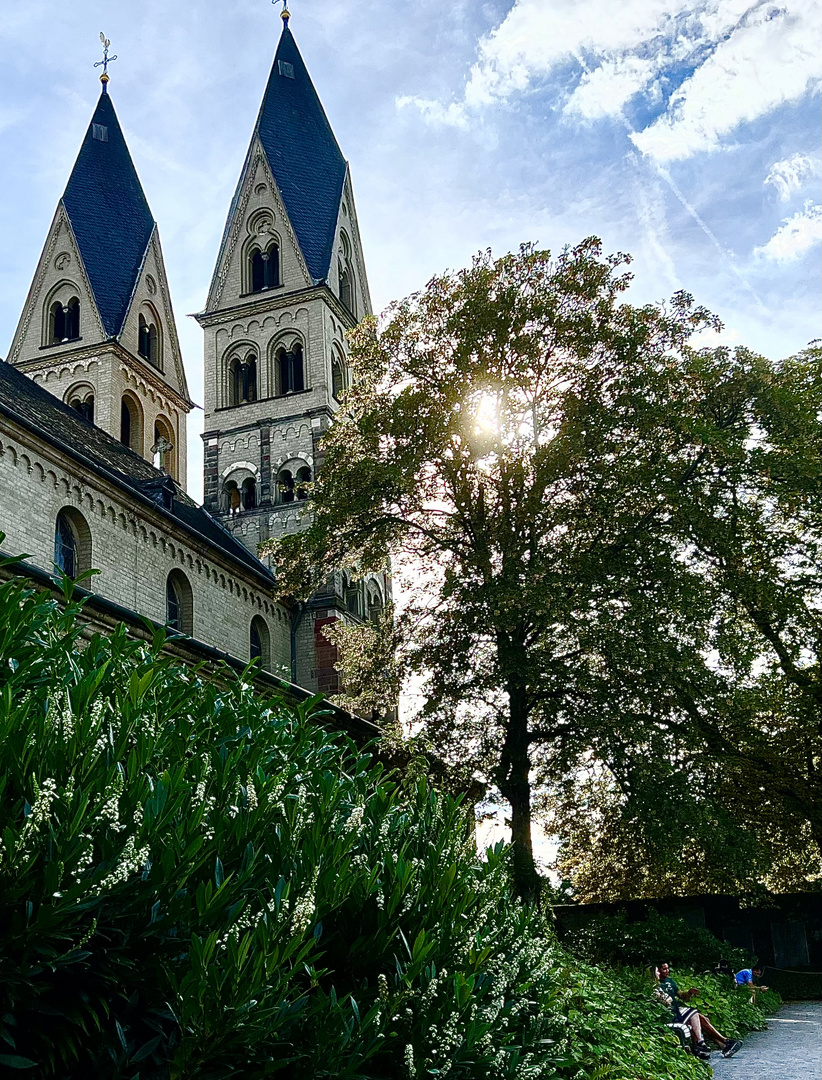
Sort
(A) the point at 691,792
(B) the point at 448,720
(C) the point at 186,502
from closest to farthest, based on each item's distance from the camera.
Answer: (A) the point at 691,792, (B) the point at 448,720, (C) the point at 186,502

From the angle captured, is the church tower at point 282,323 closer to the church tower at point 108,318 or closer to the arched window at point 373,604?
the arched window at point 373,604

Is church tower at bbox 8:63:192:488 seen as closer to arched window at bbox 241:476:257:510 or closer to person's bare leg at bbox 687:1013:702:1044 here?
arched window at bbox 241:476:257:510

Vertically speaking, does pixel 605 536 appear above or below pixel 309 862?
above

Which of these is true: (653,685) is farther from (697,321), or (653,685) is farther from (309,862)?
(309,862)

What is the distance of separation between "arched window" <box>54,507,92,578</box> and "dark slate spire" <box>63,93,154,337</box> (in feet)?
53.9

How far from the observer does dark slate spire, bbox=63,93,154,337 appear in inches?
1469

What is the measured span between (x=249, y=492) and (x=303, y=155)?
1408 centimetres

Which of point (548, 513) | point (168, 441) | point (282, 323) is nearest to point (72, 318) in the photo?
point (168, 441)

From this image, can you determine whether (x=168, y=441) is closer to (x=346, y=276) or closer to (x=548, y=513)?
(x=346, y=276)

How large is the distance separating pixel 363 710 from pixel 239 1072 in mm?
16919

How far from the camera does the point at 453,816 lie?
546 cm

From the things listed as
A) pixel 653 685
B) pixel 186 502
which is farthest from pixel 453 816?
pixel 186 502

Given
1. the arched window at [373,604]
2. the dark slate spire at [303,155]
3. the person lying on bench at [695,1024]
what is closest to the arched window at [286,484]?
the arched window at [373,604]

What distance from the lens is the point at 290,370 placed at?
36.2 m
